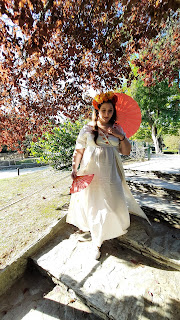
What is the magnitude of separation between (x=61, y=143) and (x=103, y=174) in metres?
2.89

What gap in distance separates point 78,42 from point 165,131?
823 inches

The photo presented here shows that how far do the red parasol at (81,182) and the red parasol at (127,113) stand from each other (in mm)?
1083

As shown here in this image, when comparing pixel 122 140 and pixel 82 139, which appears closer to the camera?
pixel 122 140

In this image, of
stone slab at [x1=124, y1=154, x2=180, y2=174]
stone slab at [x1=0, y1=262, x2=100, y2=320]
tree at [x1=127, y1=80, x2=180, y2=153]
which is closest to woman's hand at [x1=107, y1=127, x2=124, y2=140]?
stone slab at [x1=0, y1=262, x2=100, y2=320]

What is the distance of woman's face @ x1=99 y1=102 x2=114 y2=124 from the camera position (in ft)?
7.22

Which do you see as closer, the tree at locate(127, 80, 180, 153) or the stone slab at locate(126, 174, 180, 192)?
the stone slab at locate(126, 174, 180, 192)

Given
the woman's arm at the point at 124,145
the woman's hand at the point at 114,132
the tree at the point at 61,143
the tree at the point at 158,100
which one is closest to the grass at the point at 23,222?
the tree at the point at 61,143

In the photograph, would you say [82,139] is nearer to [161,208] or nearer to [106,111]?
[106,111]

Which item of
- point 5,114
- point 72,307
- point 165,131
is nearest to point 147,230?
point 72,307

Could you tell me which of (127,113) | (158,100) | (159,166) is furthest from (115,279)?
(158,100)

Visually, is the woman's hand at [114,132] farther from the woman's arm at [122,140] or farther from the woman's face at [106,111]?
the woman's face at [106,111]

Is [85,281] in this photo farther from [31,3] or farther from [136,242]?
[31,3]

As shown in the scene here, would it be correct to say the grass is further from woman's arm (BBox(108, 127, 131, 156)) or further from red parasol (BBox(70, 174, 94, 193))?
woman's arm (BBox(108, 127, 131, 156))

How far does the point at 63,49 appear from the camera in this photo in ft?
10.7
